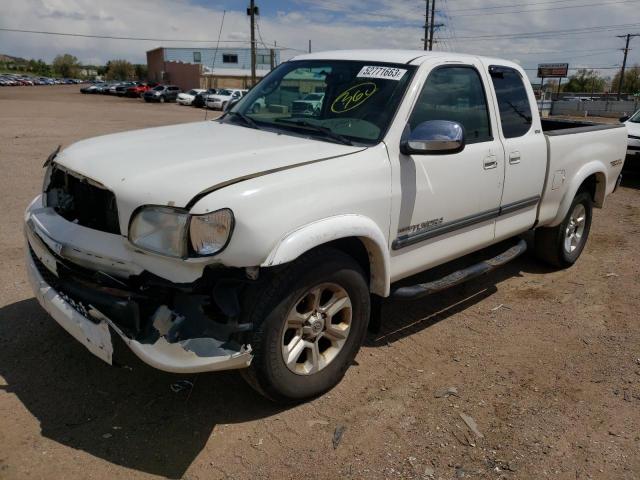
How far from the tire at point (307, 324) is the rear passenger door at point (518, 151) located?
173 centimetres

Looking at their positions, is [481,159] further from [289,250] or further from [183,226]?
[183,226]

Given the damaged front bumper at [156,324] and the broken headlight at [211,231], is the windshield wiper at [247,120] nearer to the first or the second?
the broken headlight at [211,231]

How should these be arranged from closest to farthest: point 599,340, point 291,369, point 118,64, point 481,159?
1. point 291,369
2. point 481,159
3. point 599,340
4. point 118,64

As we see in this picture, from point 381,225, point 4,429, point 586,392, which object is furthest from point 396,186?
point 4,429

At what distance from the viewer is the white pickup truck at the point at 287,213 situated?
8.44 feet

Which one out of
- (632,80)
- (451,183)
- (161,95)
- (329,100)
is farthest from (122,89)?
(632,80)

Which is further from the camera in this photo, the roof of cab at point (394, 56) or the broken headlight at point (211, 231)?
the roof of cab at point (394, 56)

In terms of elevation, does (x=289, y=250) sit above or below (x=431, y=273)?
above

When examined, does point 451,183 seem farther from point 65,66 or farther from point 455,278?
point 65,66

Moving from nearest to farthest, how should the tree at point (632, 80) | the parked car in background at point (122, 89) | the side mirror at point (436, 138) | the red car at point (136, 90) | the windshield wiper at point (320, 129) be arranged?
the side mirror at point (436, 138) < the windshield wiper at point (320, 129) < the red car at point (136, 90) < the parked car in background at point (122, 89) < the tree at point (632, 80)

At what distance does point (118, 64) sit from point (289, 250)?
130 metres

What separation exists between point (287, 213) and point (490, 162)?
197cm

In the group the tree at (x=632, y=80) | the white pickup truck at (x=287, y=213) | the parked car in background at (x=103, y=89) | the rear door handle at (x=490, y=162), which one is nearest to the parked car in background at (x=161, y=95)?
the parked car in background at (x=103, y=89)

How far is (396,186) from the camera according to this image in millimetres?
3287
